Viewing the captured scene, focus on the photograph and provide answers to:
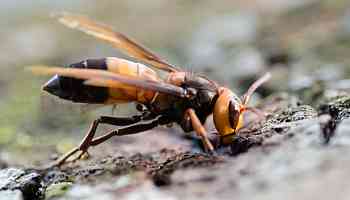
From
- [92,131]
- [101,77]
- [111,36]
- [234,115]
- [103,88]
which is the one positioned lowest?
[92,131]

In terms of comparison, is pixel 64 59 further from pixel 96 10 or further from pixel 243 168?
pixel 243 168

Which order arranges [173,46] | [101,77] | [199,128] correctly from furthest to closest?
1. [173,46]
2. [199,128]
3. [101,77]

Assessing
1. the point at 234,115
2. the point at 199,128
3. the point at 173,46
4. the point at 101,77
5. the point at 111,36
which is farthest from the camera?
the point at 173,46

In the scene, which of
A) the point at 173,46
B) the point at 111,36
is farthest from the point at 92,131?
the point at 173,46

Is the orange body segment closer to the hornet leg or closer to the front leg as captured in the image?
the hornet leg

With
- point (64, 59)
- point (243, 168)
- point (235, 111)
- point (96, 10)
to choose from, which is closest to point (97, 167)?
point (235, 111)

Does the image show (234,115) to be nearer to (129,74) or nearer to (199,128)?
(199,128)

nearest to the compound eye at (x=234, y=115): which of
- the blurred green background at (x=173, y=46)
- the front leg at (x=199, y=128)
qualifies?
the front leg at (x=199, y=128)
